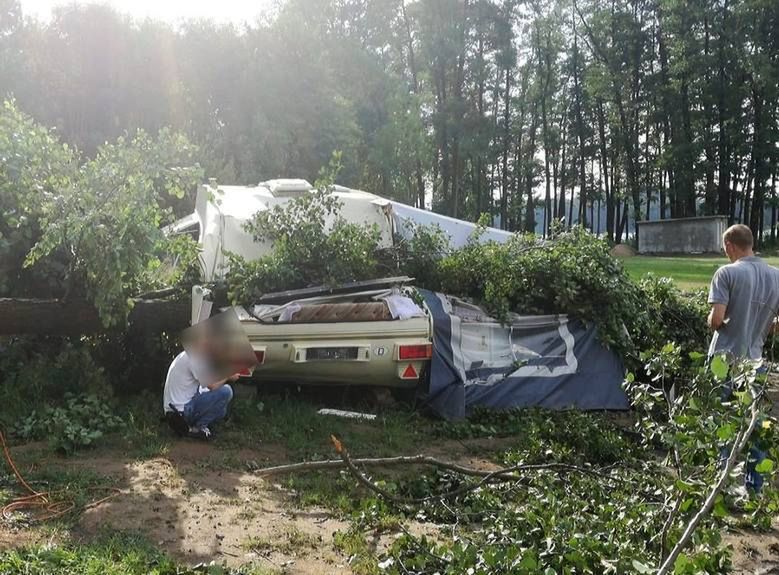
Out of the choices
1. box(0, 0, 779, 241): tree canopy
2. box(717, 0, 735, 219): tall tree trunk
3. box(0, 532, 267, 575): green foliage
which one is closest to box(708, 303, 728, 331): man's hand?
box(0, 532, 267, 575): green foliage

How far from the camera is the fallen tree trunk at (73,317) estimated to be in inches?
274

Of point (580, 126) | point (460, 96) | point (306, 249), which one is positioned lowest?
point (306, 249)

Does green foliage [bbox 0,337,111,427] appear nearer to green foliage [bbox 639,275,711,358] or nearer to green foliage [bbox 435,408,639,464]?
green foliage [bbox 435,408,639,464]

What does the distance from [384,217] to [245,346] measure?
2968mm

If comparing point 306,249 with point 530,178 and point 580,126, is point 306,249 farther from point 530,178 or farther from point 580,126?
point 530,178

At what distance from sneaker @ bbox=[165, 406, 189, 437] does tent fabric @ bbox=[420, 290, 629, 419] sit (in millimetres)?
2344

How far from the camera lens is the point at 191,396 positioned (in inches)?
237

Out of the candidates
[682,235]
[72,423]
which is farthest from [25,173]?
[682,235]

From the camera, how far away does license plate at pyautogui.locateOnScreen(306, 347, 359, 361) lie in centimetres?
686

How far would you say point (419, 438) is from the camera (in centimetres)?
652

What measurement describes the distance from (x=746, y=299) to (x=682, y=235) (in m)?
27.9

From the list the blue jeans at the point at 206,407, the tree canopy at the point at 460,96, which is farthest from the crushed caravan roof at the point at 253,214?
the tree canopy at the point at 460,96

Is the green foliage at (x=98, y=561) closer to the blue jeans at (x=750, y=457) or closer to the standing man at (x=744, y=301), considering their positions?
the blue jeans at (x=750, y=457)

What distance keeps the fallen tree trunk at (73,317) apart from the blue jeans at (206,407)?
1616mm
